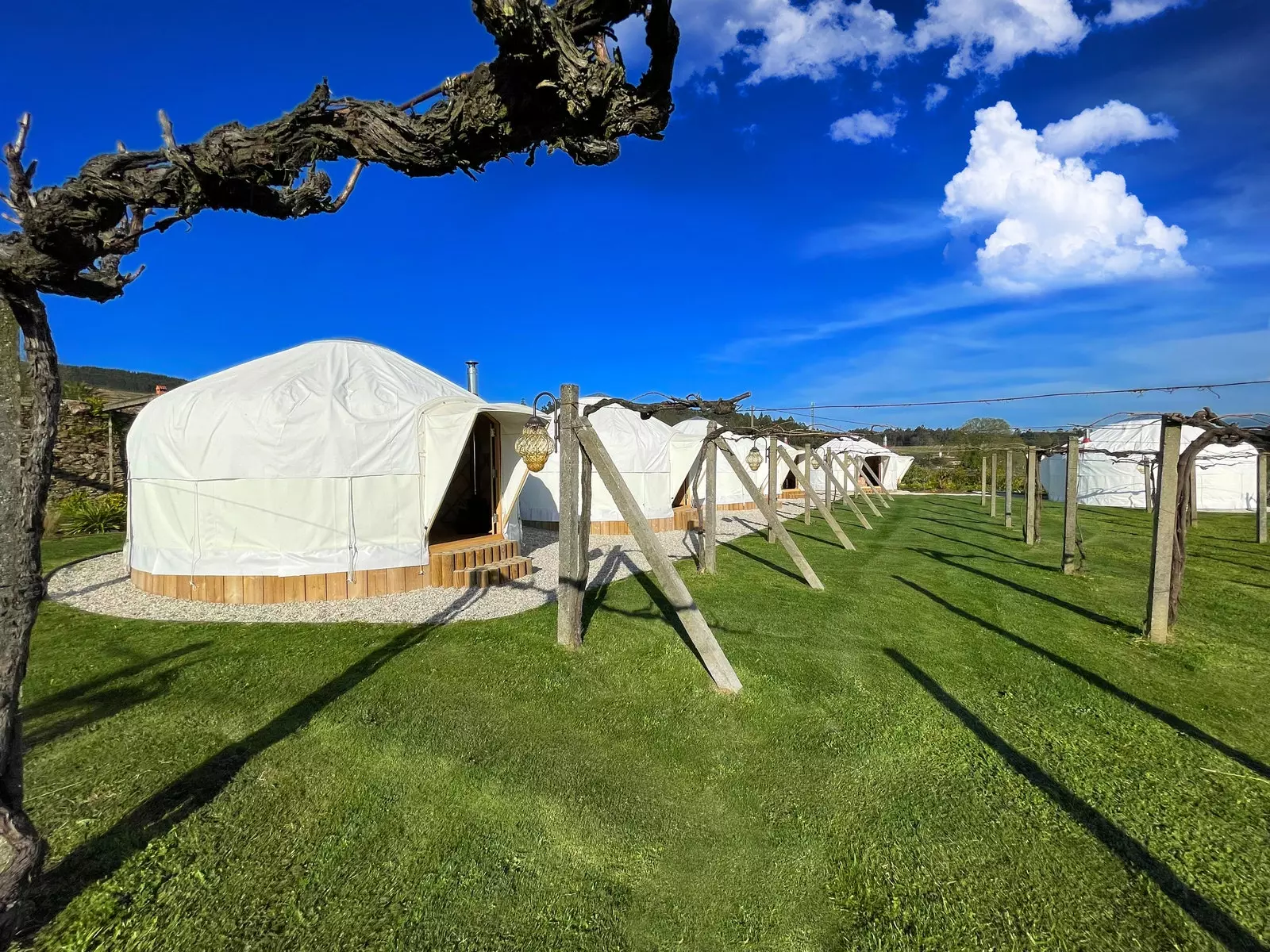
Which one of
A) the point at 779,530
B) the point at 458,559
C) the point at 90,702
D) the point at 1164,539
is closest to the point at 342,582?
the point at 458,559

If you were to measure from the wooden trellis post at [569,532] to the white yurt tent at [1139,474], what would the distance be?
20.4m

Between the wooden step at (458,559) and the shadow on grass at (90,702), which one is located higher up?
the wooden step at (458,559)

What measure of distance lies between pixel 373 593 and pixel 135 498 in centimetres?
381

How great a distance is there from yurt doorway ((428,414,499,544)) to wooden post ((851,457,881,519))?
40.8 ft

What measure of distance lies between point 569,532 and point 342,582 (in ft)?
14.3

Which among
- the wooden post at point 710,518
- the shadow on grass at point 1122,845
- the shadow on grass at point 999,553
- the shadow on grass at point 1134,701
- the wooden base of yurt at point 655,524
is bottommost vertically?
the shadow on grass at point 1122,845

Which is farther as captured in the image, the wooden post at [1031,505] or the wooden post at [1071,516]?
the wooden post at [1031,505]

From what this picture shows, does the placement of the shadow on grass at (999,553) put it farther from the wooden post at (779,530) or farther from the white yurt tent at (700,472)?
the wooden post at (779,530)

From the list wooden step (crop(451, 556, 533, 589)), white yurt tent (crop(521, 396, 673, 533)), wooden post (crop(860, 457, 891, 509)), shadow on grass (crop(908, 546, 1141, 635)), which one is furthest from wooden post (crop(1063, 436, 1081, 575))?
wooden post (crop(860, 457, 891, 509))

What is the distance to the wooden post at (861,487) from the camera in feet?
62.6

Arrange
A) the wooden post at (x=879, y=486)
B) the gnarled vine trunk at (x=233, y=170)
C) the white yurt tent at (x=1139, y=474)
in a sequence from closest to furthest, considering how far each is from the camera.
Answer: the gnarled vine trunk at (x=233, y=170) < the white yurt tent at (x=1139, y=474) < the wooden post at (x=879, y=486)

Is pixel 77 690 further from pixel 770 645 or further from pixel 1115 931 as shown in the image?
pixel 1115 931

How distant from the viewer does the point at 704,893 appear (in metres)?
2.61

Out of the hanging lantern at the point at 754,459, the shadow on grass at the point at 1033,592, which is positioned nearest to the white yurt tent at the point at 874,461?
the hanging lantern at the point at 754,459
